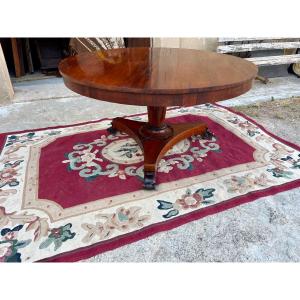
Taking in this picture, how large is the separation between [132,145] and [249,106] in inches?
51.9

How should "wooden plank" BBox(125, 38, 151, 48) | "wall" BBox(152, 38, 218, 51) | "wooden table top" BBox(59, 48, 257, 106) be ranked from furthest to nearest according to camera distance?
"wooden plank" BBox(125, 38, 151, 48) → "wall" BBox(152, 38, 218, 51) → "wooden table top" BBox(59, 48, 257, 106)

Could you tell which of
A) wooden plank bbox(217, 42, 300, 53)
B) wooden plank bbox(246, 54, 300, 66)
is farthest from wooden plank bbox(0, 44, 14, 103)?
wooden plank bbox(246, 54, 300, 66)

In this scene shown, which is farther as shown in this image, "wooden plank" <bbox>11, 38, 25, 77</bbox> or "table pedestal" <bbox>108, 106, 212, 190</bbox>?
"wooden plank" <bbox>11, 38, 25, 77</bbox>

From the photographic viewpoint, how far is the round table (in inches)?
41.7

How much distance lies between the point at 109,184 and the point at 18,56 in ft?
9.28

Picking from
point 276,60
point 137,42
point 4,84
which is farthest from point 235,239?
point 137,42

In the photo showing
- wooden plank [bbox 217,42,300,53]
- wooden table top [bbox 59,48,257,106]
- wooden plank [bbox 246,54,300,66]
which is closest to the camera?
wooden table top [bbox 59,48,257,106]

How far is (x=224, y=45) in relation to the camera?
3.21 m

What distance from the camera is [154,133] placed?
1699 mm

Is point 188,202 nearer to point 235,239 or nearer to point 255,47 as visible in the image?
point 235,239

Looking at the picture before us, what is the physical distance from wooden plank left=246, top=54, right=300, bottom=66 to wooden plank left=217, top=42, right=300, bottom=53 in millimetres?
113

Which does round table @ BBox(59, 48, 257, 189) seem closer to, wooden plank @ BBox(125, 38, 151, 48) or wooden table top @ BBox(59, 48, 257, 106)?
wooden table top @ BBox(59, 48, 257, 106)

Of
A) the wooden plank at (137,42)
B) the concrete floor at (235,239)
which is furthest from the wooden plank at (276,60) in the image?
the concrete floor at (235,239)
